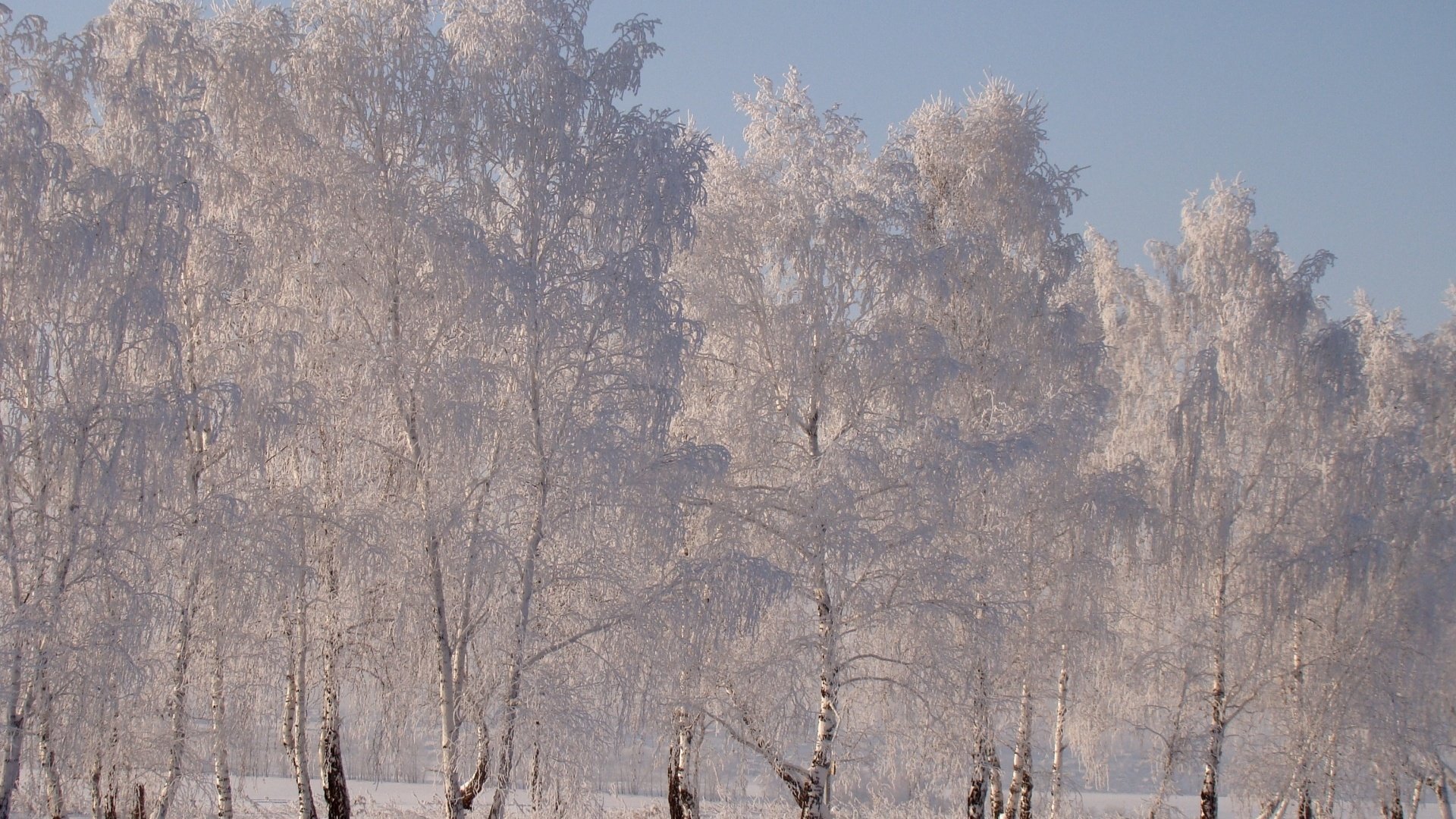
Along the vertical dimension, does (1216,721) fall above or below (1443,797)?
above

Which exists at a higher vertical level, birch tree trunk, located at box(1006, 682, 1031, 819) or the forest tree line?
the forest tree line

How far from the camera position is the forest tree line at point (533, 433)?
9922mm

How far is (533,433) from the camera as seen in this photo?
A: 35.7 ft

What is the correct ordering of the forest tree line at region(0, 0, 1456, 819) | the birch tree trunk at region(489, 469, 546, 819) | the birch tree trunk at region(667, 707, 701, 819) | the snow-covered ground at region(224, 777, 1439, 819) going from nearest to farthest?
1. the forest tree line at region(0, 0, 1456, 819)
2. the birch tree trunk at region(489, 469, 546, 819)
3. the birch tree trunk at region(667, 707, 701, 819)
4. the snow-covered ground at region(224, 777, 1439, 819)

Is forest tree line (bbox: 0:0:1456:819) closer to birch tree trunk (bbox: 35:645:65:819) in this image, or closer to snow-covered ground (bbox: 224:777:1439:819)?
birch tree trunk (bbox: 35:645:65:819)

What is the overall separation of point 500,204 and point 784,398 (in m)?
3.81

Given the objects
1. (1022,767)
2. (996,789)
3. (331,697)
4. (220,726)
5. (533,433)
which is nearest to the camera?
(533,433)

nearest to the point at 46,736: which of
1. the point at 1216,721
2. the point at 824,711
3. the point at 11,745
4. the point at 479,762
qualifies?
the point at 11,745

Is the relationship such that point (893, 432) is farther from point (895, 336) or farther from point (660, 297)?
point (660, 297)

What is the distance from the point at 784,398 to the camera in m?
12.7

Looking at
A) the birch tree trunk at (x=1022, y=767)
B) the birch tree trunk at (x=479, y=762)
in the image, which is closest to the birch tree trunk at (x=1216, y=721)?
the birch tree trunk at (x=1022, y=767)

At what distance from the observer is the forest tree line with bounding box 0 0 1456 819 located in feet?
32.6

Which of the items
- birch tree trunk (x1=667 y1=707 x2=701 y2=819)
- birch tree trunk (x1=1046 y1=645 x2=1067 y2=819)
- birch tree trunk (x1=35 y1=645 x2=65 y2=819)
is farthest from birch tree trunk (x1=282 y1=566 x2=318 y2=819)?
birch tree trunk (x1=1046 y1=645 x2=1067 y2=819)

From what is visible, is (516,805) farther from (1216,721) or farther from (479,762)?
(1216,721)
